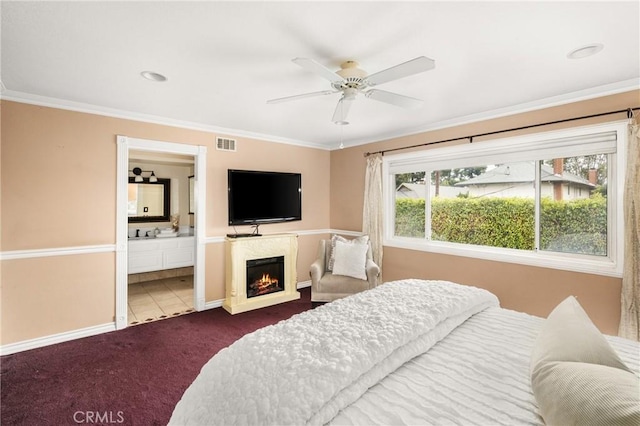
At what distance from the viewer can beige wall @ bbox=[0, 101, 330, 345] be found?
108 inches

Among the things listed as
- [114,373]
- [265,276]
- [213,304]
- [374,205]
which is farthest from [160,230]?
[374,205]

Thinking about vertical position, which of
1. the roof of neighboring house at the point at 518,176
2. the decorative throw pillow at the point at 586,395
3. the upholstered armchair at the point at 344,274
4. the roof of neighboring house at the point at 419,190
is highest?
the roof of neighboring house at the point at 518,176

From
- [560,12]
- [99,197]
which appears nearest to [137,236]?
[99,197]

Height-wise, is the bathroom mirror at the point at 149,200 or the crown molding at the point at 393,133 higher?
the crown molding at the point at 393,133

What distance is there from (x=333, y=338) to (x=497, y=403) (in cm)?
62

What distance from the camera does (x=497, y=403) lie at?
0.99 meters

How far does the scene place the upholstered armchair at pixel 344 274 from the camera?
3.63m

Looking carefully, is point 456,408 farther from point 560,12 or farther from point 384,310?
point 560,12

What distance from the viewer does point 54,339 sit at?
2.92 meters

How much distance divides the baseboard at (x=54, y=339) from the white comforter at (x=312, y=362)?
9.32ft

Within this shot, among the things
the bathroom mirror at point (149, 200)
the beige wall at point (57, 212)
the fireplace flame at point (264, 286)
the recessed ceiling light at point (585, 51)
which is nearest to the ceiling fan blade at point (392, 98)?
the recessed ceiling light at point (585, 51)

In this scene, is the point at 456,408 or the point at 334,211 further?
the point at 334,211

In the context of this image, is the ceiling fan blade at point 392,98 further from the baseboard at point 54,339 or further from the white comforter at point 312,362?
the baseboard at point 54,339

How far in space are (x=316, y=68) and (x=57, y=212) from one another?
309 centimetres
